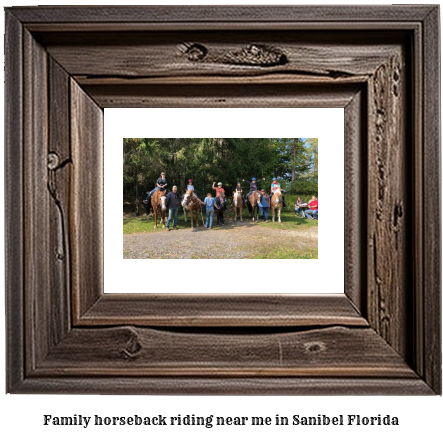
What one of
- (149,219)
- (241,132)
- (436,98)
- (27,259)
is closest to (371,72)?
(436,98)

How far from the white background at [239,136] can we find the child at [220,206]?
0.12 meters

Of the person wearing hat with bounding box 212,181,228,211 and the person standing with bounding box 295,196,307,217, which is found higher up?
the person wearing hat with bounding box 212,181,228,211

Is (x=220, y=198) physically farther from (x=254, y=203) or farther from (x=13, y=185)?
(x=13, y=185)

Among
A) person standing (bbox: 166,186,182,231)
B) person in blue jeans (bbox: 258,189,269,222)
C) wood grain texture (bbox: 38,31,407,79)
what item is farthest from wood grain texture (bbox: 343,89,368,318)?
person standing (bbox: 166,186,182,231)

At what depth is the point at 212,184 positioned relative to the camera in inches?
45.5

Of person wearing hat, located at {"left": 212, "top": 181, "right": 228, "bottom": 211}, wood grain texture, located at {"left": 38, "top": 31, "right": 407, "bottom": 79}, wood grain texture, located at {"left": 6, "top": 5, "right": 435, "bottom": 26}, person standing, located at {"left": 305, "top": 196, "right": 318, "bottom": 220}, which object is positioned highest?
wood grain texture, located at {"left": 6, "top": 5, "right": 435, "bottom": 26}

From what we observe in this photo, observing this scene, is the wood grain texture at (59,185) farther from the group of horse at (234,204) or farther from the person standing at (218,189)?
the person standing at (218,189)

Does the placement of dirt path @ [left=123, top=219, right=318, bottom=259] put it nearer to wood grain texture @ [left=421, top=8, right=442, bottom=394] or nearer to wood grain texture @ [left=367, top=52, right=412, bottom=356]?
wood grain texture @ [left=367, top=52, right=412, bottom=356]

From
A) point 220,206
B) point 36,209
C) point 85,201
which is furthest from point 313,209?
point 36,209

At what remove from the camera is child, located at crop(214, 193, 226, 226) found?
3.77ft

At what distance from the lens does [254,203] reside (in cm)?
114

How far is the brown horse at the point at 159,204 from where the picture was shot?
1.14m

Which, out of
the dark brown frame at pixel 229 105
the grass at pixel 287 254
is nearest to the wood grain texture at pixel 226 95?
the dark brown frame at pixel 229 105

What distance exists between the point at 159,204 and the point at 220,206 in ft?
0.59
